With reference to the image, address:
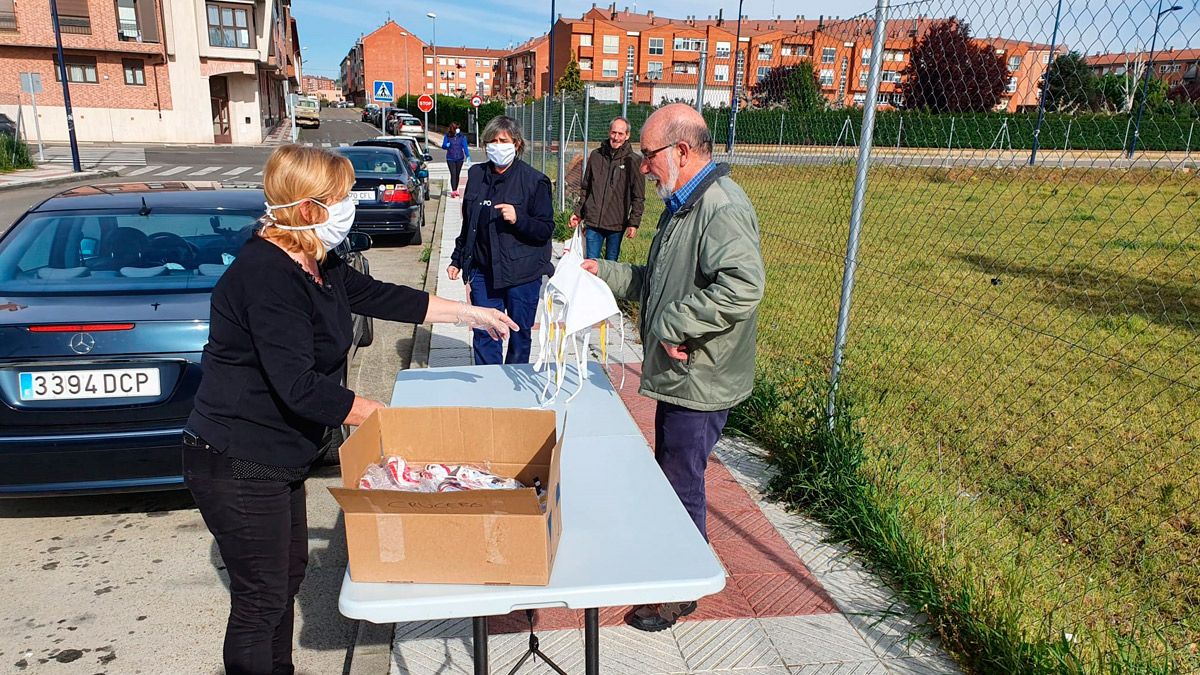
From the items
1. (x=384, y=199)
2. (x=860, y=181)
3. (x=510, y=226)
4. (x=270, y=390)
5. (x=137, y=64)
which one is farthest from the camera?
(x=137, y=64)

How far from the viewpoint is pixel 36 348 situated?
3361mm

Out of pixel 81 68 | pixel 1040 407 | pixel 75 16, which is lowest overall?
pixel 1040 407

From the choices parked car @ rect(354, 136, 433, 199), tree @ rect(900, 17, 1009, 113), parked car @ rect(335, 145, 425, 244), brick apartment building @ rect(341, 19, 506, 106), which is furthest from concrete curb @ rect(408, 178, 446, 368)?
brick apartment building @ rect(341, 19, 506, 106)

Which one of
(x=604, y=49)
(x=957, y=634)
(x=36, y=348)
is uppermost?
(x=604, y=49)

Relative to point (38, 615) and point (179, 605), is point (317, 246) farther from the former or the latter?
point (38, 615)

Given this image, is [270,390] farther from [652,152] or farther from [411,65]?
[411,65]

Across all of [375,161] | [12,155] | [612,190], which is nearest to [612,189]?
[612,190]

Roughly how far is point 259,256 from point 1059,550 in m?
3.69

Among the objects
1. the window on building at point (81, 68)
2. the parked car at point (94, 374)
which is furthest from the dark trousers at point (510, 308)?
the window on building at point (81, 68)

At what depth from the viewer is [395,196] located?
1227 cm

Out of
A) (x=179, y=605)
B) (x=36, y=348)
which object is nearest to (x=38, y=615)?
(x=179, y=605)

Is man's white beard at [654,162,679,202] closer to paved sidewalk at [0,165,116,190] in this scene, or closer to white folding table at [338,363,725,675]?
white folding table at [338,363,725,675]

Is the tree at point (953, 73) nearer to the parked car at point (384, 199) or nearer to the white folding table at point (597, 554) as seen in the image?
the white folding table at point (597, 554)

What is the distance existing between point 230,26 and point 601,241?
1606 inches
